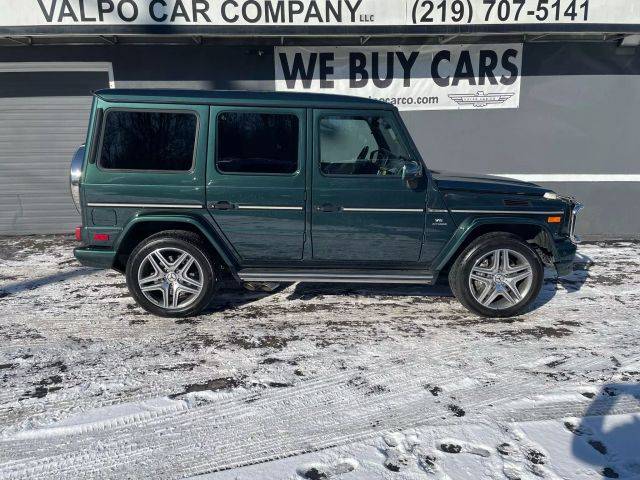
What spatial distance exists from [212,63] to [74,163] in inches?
157

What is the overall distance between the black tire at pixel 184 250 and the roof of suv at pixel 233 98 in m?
1.15

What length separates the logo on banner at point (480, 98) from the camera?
779 cm

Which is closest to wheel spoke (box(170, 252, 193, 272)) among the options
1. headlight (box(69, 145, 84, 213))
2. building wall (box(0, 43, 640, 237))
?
headlight (box(69, 145, 84, 213))

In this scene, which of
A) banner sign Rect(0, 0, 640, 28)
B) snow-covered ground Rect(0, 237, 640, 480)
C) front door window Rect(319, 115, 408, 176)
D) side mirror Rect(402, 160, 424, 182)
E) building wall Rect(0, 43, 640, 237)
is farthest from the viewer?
building wall Rect(0, 43, 640, 237)

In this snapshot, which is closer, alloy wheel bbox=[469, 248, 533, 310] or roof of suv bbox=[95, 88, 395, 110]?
roof of suv bbox=[95, 88, 395, 110]

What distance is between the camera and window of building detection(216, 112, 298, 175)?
168 inches

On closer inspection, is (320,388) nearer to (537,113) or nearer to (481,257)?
(481,257)

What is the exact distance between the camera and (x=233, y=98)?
14.0 feet

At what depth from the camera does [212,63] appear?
Answer: 764 centimetres

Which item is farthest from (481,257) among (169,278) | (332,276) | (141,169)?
(141,169)

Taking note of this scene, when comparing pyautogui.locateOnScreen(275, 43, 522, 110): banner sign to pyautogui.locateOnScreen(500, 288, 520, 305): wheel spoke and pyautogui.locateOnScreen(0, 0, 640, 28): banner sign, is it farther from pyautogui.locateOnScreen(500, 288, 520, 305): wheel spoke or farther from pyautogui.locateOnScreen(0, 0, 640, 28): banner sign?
pyautogui.locateOnScreen(500, 288, 520, 305): wheel spoke

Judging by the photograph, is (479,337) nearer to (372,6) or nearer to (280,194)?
(280,194)

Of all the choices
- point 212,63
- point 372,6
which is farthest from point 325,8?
point 212,63

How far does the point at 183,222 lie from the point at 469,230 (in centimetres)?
252
